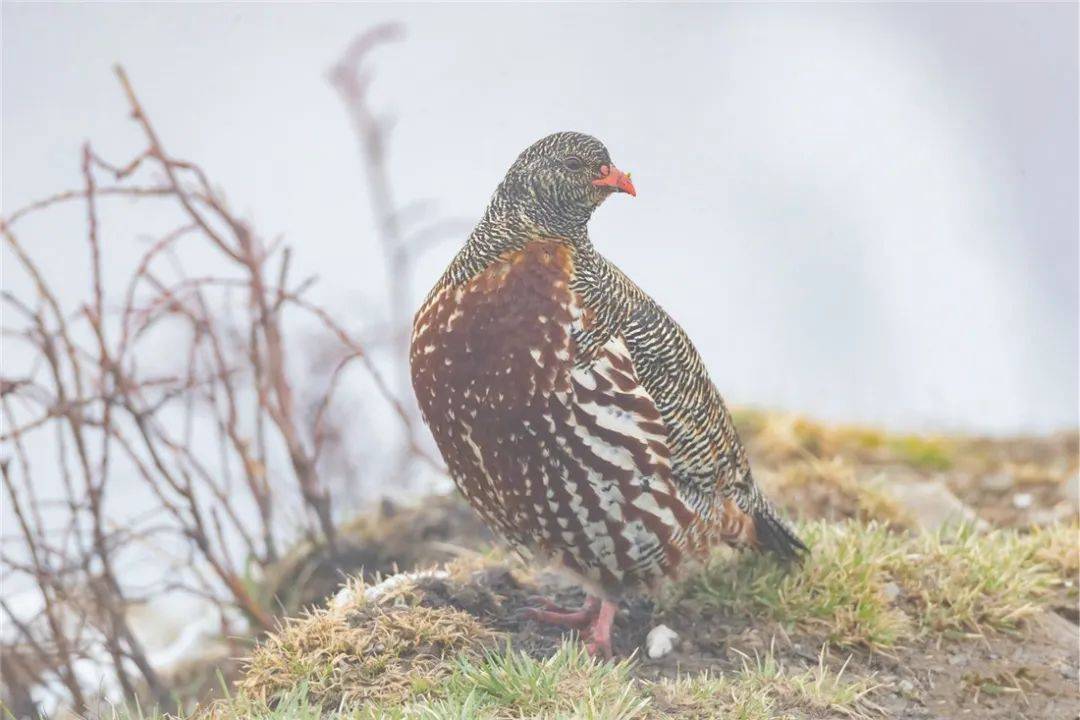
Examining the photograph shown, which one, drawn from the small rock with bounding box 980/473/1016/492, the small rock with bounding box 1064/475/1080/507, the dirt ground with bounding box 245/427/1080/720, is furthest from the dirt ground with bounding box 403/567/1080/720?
the small rock with bounding box 980/473/1016/492

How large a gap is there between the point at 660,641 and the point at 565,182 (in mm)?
1657

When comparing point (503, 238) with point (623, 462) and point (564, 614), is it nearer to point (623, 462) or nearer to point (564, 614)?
point (623, 462)

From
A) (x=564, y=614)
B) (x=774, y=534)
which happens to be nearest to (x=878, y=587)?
(x=774, y=534)

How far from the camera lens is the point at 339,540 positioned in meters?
6.70

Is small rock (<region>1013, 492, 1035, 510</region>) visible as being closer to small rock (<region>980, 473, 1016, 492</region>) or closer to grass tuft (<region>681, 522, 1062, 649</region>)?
small rock (<region>980, 473, 1016, 492</region>)

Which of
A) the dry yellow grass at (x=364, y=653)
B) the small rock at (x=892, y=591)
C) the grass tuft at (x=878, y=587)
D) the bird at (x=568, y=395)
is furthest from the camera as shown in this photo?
the small rock at (x=892, y=591)

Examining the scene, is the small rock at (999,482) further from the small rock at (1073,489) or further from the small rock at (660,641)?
the small rock at (660,641)

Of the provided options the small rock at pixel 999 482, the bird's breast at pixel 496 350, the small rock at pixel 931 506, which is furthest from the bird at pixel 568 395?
the small rock at pixel 999 482

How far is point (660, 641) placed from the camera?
454 centimetres

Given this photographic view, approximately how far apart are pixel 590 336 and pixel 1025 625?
2.17 m

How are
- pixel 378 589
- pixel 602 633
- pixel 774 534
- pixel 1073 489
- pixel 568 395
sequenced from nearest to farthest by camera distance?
pixel 568 395
pixel 602 633
pixel 378 589
pixel 774 534
pixel 1073 489

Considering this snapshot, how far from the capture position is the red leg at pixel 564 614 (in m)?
4.51

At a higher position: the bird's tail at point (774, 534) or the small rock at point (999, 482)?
the bird's tail at point (774, 534)

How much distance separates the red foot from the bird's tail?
62 cm
